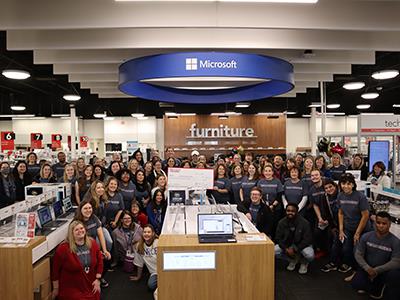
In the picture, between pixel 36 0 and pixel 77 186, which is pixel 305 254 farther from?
pixel 36 0

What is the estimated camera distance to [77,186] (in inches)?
235

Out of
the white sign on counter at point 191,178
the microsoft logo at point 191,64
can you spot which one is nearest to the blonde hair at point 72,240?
the white sign on counter at point 191,178

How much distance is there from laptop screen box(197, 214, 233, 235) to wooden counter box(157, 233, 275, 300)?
0.15 m

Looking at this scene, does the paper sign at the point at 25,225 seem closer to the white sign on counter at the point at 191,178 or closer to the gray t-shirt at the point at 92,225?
the gray t-shirt at the point at 92,225

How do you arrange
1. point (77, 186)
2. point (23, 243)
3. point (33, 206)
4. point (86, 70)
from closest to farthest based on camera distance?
point (23, 243) < point (33, 206) < point (77, 186) < point (86, 70)

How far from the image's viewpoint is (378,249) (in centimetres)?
408

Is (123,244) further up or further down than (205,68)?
further down

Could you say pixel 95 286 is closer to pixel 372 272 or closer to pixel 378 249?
pixel 372 272

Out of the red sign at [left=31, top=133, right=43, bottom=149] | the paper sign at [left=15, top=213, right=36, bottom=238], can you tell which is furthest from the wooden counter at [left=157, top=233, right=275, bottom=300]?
the red sign at [left=31, top=133, right=43, bottom=149]

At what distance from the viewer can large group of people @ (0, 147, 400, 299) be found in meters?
3.76

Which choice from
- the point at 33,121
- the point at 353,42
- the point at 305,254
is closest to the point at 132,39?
the point at 353,42

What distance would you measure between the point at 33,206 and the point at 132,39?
2.77m

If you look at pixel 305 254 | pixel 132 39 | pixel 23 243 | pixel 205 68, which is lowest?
pixel 305 254

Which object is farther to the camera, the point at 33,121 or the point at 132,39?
the point at 33,121
